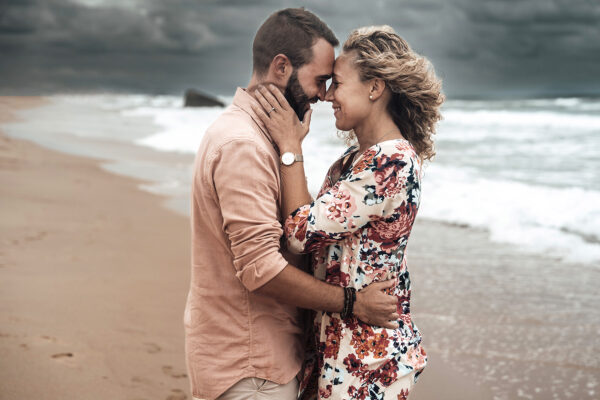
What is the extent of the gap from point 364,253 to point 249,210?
0.51 m

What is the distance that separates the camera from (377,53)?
2305 mm

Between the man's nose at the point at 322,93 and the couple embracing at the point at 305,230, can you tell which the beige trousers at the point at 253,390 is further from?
the man's nose at the point at 322,93

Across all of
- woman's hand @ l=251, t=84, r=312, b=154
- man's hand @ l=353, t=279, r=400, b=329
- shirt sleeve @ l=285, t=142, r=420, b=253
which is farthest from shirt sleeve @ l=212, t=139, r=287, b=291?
man's hand @ l=353, t=279, r=400, b=329

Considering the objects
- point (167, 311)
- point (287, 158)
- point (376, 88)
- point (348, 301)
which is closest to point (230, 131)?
point (287, 158)

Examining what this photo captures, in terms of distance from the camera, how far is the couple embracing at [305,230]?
2.02m

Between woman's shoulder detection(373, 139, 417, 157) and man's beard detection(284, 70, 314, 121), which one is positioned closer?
woman's shoulder detection(373, 139, 417, 157)

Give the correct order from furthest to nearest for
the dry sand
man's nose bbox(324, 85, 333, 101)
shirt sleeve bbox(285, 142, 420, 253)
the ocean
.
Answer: the ocean
the dry sand
man's nose bbox(324, 85, 333, 101)
shirt sleeve bbox(285, 142, 420, 253)

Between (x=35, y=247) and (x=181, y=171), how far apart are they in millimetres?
6029

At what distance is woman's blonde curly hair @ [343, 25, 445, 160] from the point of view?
2.29 metres

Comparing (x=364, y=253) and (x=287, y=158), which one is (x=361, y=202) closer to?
(x=364, y=253)

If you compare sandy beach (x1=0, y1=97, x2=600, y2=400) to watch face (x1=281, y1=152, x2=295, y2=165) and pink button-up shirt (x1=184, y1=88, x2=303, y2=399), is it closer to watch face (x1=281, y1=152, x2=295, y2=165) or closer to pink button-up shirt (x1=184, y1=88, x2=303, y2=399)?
pink button-up shirt (x1=184, y1=88, x2=303, y2=399)

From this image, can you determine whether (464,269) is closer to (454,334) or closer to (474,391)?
(454,334)

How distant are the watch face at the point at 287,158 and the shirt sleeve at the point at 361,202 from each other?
195 mm

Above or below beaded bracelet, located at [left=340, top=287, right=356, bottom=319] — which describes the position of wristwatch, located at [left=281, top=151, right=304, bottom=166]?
above
